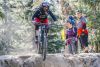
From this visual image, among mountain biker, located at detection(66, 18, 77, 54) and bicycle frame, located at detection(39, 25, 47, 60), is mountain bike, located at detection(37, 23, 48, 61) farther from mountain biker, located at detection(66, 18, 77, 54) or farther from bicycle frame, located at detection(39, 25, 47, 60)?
mountain biker, located at detection(66, 18, 77, 54)

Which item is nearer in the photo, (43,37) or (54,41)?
(43,37)

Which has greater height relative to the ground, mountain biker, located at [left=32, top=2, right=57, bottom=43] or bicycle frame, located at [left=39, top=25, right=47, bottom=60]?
mountain biker, located at [left=32, top=2, right=57, bottom=43]

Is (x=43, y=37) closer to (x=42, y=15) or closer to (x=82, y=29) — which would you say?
(x=42, y=15)

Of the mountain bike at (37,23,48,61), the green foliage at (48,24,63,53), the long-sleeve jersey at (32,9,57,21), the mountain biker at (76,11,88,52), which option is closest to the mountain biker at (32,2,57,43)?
the long-sleeve jersey at (32,9,57,21)

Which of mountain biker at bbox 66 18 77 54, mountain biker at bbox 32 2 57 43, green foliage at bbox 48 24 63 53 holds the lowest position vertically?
green foliage at bbox 48 24 63 53

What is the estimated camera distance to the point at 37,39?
929 cm

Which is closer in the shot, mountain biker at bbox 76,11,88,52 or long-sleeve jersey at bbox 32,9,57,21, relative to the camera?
long-sleeve jersey at bbox 32,9,57,21

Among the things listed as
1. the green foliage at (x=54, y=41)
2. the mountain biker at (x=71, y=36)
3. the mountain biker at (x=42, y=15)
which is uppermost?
the mountain biker at (x=42, y=15)

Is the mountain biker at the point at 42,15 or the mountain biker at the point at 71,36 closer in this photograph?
the mountain biker at the point at 42,15

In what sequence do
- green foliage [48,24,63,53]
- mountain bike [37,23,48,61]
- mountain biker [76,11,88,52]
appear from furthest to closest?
1. green foliage [48,24,63,53]
2. mountain biker [76,11,88,52]
3. mountain bike [37,23,48,61]

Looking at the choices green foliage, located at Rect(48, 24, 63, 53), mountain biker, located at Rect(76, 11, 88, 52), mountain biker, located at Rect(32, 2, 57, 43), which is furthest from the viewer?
green foliage, located at Rect(48, 24, 63, 53)

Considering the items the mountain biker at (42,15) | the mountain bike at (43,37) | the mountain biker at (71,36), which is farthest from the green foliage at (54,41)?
the mountain bike at (43,37)

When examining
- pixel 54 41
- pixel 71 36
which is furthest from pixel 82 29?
pixel 54 41

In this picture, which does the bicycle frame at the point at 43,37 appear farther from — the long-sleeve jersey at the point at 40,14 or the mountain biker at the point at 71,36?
the mountain biker at the point at 71,36
